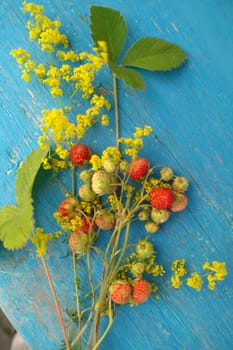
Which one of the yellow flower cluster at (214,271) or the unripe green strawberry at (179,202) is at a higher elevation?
the unripe green strawberry at (179,202)

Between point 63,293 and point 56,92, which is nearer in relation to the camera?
point 56,92

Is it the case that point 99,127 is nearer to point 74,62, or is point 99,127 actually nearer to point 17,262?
point 74,62

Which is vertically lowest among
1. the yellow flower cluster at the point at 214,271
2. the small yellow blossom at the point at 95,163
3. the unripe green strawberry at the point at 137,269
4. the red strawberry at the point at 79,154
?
the yellow flower cluster at the point at 214,271

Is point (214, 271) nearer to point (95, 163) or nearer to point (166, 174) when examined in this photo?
point (166, 174)

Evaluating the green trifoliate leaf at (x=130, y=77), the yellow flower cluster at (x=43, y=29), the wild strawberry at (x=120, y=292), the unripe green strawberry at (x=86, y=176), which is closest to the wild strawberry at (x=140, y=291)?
the wild strawberry at (x=120, y=292)

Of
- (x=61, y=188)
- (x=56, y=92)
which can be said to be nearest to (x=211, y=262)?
(x=61, y=188)

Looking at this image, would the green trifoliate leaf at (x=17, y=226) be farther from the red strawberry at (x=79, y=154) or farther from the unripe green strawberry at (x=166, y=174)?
the unripe green strawberry at (x=166, y=174)
